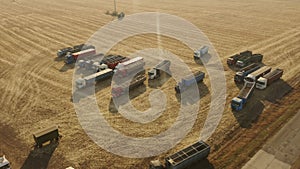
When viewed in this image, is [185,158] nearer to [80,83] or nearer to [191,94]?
[191,94]

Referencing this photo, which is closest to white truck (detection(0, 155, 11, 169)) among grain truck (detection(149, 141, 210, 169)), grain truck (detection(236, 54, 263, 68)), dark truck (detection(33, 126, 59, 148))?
dark truck (detection(33, 126, 59, 148))

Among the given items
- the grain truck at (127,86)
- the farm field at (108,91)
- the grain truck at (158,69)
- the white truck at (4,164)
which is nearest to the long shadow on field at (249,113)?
the farm field at (108,91)

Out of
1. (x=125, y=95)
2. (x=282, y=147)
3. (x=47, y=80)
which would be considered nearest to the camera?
(x=282, y=147)

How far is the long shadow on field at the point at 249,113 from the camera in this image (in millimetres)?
30328

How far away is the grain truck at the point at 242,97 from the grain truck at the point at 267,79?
4.48 feet

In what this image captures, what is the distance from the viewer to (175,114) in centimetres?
3234

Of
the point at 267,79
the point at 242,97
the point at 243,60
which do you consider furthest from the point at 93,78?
the point at 267,79

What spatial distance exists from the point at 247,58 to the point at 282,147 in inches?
860

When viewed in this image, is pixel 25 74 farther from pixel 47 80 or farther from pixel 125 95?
pixel 125 95

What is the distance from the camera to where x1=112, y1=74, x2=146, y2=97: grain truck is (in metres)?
36.0

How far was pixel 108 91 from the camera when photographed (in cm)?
3794

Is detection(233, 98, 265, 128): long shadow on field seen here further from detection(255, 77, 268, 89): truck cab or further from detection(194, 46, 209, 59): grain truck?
detection(194, 46, 209, 59): grain truck

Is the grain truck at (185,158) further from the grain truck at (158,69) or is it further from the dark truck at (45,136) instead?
the grain truck at (158,69)

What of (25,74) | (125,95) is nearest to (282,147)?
(125,95)
